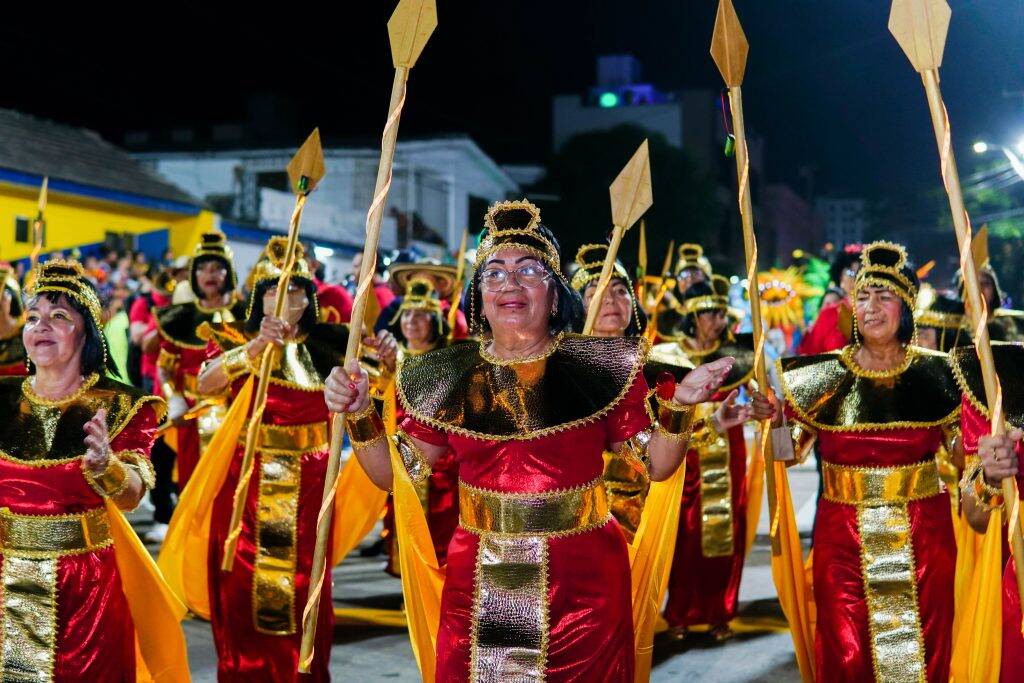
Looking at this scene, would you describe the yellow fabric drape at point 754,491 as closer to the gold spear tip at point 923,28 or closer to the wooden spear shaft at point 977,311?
the wooden spear shaft at point 977,311

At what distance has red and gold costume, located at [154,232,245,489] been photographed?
25.0 ft

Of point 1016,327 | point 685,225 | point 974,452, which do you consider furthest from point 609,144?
point 974,452

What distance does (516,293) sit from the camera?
339 cm

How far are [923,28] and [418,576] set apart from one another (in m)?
2.29

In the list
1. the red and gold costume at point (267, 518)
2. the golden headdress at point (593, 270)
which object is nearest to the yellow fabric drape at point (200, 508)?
the red and gold costume at point (267, 518)

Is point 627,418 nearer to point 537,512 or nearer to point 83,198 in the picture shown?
point 537,512

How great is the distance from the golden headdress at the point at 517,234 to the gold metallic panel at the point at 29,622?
1.82 m

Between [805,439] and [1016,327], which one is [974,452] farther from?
[1016,327]

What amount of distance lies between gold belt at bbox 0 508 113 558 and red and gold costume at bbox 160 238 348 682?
1.52 metres

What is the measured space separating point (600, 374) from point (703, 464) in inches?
149

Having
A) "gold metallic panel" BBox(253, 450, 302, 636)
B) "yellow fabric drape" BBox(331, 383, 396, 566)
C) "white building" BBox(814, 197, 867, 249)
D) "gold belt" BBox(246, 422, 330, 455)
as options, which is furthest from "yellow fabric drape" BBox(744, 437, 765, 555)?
"white building" BBox(814, 197, 867, 249)

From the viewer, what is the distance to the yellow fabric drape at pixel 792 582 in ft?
15.5

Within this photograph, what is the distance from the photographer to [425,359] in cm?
360

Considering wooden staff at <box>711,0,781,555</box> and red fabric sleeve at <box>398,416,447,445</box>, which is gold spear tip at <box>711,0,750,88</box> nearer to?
wooden staff at <box>711,0,781,555</box>
